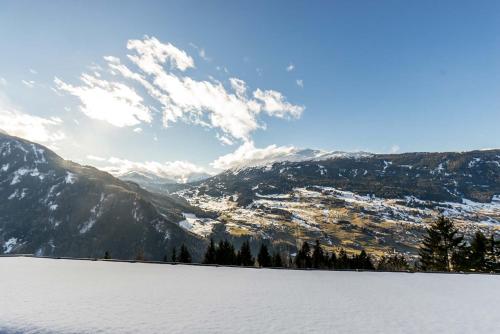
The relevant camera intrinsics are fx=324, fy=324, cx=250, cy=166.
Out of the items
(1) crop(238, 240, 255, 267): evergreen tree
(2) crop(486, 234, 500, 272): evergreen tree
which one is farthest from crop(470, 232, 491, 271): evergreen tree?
(1) crop(238, 240, 255, 267): evergreen tree

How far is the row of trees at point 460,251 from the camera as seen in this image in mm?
81750

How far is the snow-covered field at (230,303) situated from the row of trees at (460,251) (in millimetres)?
56227

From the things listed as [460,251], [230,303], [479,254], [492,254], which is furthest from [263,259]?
[230,303]

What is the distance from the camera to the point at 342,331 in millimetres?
15016

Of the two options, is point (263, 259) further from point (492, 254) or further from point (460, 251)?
point (492, 254)

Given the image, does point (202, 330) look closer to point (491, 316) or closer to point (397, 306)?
point (397, 306)

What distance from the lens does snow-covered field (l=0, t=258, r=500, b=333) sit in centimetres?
1502

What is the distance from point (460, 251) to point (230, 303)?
88796 mm

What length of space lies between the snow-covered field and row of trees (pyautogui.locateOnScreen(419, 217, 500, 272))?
56227 mm

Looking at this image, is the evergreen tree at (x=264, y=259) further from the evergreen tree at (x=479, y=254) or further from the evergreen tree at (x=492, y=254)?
the evergreen tree at (x=492, y=254)

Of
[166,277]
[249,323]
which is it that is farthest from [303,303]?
[166,277]

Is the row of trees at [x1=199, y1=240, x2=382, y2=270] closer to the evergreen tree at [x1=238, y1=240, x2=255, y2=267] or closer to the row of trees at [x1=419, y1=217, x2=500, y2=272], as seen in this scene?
the evergreen tree at [x1=238, y1=240, x2=255, y2=267]

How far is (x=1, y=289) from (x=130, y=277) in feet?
29.7

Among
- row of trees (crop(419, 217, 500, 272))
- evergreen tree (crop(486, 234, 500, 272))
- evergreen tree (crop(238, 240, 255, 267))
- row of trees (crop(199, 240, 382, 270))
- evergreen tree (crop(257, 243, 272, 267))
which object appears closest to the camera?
evergreen tree (crop(486, 234, 500, 272))
